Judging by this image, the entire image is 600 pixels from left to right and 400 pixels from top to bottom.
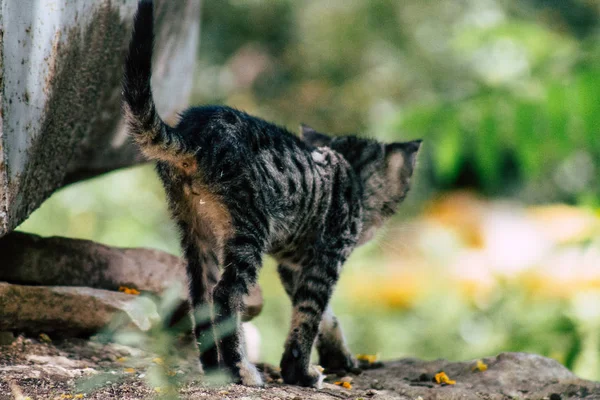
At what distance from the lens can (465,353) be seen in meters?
6.39

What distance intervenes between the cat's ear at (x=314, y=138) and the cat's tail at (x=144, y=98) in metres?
1.39

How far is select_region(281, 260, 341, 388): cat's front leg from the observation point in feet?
11.0

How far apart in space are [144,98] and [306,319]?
1.27 meters

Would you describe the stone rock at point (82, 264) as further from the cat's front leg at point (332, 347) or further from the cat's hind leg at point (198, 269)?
the cat's front leg at point (332, 347)

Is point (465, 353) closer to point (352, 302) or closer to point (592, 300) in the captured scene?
point (592, 300)

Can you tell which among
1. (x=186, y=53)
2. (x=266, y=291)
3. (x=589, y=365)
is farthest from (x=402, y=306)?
(x=186, y=53)

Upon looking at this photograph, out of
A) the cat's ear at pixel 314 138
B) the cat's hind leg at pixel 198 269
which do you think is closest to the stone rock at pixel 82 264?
the cat's hind leg at pixel 198 269

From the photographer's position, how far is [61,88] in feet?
10.5

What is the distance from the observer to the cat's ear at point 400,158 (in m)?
4.18

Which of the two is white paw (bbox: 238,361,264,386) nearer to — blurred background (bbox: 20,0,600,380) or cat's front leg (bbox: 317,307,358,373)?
cat's front leg (bbox: 317,307,358,373)

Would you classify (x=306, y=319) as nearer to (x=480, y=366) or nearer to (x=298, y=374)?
(x=298, y=374)

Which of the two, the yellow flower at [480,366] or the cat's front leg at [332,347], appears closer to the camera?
the yellow flower at [480,366]

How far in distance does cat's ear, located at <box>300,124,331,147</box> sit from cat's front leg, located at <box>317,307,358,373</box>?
96 cm

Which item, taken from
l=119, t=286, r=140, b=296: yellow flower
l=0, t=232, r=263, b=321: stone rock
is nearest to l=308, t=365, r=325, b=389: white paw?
l=0, t=232, r=263, b=321: stone rock
